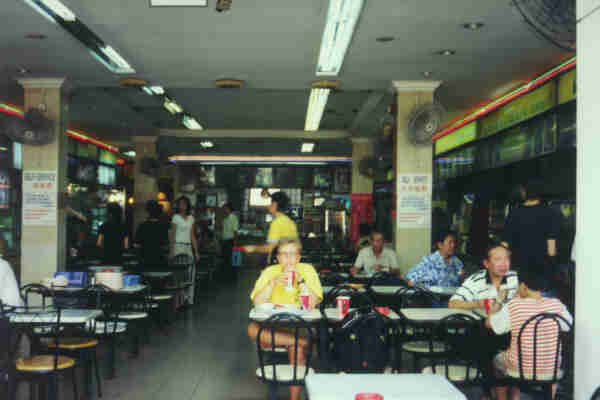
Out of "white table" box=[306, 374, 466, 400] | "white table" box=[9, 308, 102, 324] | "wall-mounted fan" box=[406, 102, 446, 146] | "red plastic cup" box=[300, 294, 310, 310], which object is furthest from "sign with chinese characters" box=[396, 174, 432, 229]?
"white table" box=[306, 374, 466, 400]

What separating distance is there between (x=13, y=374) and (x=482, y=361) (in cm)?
324

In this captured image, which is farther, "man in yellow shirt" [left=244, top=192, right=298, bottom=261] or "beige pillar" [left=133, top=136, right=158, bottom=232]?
"beige pillar" [left=133, top=136, right=158, bottom=232]

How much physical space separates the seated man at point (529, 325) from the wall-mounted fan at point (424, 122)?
374 centimetres

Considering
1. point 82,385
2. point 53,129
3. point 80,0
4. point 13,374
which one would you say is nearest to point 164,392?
point 82,385

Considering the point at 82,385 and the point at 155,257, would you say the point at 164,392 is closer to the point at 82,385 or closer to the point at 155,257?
the point at 82,385

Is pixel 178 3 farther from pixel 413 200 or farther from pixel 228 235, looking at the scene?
pixel 228 235

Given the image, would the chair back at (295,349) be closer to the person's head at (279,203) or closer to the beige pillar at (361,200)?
the person's head at (279,203)

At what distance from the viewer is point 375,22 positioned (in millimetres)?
5195

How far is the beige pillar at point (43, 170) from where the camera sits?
7473mm

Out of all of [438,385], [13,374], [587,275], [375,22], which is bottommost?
[13,374]

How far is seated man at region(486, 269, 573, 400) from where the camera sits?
3422 mm

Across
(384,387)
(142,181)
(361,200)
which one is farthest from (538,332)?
(142,181)

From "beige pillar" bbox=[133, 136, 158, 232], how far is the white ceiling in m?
3.67

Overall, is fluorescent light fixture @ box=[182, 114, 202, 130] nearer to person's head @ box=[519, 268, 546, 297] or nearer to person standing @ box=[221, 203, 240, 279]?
person standing @ box=[221, 203, 240, 279]
